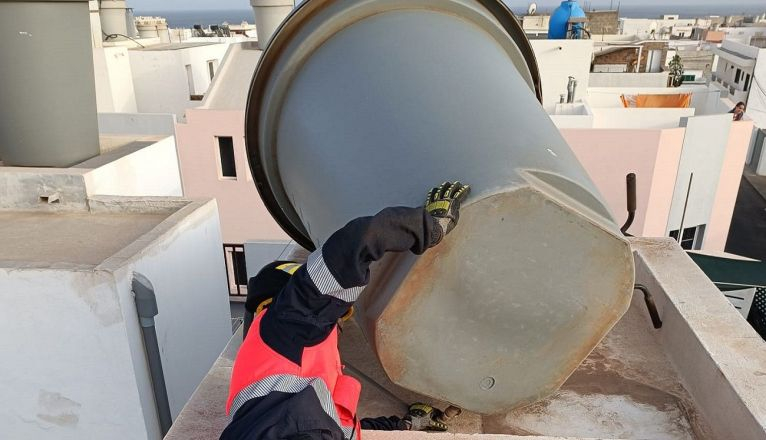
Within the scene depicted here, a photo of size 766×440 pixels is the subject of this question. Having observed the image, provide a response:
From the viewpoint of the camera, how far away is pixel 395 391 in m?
3.50

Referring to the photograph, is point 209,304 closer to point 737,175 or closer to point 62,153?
point 62,153

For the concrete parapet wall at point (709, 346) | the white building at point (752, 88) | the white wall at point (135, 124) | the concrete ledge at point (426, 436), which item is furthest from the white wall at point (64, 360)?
the white building at point (752, 88)

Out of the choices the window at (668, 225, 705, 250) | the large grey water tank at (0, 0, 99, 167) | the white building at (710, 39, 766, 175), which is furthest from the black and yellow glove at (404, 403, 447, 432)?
Result: the white building at (710, 39, 766, 175)

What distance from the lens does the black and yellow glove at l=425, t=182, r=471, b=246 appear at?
86.0 inches

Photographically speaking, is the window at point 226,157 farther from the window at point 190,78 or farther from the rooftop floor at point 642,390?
the rooftop floor at point 642,390

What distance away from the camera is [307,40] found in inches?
126

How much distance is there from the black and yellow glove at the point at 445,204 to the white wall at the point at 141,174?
5.41 meters

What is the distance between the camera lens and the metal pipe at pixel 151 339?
453 centimetres

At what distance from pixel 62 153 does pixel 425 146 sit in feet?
20.8

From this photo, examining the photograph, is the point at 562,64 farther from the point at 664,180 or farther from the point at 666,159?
the point at 664,180

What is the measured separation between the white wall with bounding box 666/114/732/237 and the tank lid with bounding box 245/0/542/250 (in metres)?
11.8

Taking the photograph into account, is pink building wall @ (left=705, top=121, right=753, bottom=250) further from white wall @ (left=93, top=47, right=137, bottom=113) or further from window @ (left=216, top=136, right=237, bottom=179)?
white wall @ (left=93, top=47, right=137, bottom=113)

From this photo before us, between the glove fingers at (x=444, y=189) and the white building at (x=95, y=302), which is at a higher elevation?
the glove fingers at (x=444, y=189)

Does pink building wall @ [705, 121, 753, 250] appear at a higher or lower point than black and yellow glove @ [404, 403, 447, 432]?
lower
